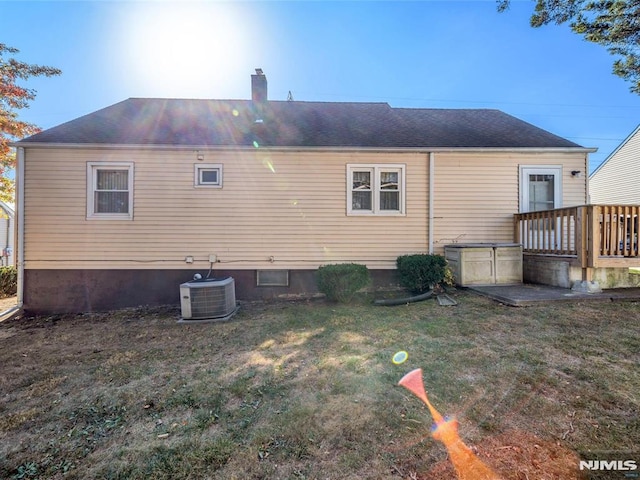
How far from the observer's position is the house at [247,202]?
679cm

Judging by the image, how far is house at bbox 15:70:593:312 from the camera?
6793 millimetres

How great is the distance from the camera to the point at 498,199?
7.38m

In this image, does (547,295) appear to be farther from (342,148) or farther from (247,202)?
(247,202)

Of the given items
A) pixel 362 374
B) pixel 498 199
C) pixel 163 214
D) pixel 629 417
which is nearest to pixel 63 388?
pixel 362 374

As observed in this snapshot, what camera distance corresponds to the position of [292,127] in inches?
324

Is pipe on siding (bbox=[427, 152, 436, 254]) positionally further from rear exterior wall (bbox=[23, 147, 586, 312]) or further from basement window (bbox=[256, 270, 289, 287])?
basement window (bbox=[256, 270, 289, 287])

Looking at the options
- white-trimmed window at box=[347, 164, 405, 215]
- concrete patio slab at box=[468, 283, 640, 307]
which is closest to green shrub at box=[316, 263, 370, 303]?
white-trimmed window at box=[347, 164, 405, 215]

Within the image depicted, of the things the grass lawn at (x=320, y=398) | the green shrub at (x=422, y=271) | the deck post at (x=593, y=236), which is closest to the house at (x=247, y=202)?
the green shrub at (x=422, y=271)

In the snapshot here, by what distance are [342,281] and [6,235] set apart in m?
22.6

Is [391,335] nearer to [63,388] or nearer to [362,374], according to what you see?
[362,374]

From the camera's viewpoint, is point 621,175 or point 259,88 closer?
point 259,88

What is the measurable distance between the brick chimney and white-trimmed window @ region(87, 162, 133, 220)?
4.67 metres

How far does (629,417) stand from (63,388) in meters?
5.30

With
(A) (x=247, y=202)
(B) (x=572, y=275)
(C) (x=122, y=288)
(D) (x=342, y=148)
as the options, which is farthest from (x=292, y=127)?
(B) (x=572, y=275)
